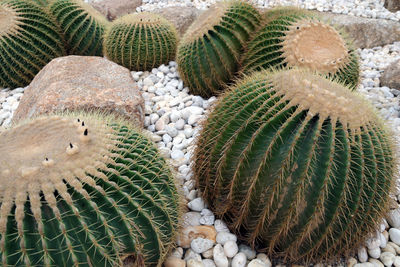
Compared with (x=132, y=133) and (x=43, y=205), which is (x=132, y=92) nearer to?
(x=132, y=133)

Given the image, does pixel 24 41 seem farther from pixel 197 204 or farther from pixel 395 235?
pixel 395 235

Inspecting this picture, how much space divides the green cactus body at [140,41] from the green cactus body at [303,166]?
232 cm

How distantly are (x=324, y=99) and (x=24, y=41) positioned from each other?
3.36 metres

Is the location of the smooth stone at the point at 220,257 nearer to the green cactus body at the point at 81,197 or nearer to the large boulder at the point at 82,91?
the green cactus body at the point at 81,197

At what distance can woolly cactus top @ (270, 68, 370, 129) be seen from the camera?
1714 millimetres

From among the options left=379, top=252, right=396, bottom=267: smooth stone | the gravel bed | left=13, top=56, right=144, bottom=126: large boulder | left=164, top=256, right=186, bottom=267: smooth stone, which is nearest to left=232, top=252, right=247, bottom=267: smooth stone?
the gravel bed

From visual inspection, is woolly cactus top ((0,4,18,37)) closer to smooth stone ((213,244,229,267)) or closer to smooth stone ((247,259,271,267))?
smooth stone ((213,244,229,267))

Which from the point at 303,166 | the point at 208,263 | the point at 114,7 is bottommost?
the point at 114,7

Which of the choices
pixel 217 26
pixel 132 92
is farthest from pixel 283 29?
pixel 132 92

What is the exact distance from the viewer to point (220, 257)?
1.96m

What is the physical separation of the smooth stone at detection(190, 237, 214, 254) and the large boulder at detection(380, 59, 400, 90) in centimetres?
291

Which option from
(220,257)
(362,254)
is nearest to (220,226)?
(220,257)

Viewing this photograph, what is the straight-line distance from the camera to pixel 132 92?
3.16 meters

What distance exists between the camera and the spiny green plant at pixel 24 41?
3877 mm
